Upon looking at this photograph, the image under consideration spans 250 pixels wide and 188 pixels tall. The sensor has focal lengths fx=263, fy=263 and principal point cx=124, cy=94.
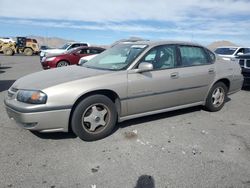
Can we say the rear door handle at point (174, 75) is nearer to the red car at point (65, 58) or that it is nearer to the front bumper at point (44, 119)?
the front bumper at point (44, 119)

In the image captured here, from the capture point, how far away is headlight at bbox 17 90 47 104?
3801 mm

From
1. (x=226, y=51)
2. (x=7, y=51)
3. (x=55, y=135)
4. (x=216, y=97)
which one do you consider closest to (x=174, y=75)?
(x=216, y=97)

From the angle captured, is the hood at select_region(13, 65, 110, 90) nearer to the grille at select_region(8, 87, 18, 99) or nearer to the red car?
the grille at select_region(8, 87, 18, 99)

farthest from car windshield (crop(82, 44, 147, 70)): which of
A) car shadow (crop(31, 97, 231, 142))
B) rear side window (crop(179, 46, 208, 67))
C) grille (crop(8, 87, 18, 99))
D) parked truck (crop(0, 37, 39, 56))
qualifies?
parked truck (crop(0, 37, 39, 56))

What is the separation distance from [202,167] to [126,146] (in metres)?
1.18

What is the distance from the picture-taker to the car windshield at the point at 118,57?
15.4 ft

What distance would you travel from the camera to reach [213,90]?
227 inches

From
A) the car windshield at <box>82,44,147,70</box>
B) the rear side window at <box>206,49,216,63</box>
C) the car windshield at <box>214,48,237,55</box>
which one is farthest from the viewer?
the car windshield at <box>214,48,237,55</box>

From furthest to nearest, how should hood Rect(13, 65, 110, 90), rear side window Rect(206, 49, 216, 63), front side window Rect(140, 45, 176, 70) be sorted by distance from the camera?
rear side window Rect(206, 49, 216, 63) → front side window Rect(140, 45, 176, 70) → hood Rect(13, 65, 110, 90)

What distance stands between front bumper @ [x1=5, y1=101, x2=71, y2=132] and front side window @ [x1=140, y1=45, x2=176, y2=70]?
1.75 m

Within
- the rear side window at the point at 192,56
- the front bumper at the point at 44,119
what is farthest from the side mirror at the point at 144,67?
the front bumper at the point at 44,119

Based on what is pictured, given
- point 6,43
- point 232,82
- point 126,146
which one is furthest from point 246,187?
point 6,43

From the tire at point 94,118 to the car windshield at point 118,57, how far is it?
0.75 meters

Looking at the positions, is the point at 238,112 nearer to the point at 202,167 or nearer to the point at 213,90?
the point at 213,90
